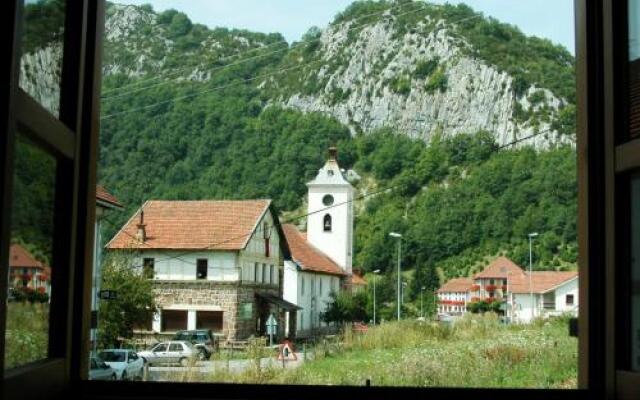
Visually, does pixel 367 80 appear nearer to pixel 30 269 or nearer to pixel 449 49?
pixel 449 49

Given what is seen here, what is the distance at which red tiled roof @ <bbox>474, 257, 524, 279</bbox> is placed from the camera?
4.98 meters

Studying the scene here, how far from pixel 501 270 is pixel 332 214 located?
1.30 metres

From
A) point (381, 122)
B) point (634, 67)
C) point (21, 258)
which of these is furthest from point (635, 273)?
point (381, 122)

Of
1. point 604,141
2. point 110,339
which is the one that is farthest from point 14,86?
point 110,339

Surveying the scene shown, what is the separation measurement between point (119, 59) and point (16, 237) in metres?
2.45

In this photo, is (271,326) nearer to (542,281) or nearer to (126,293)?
(126,293)

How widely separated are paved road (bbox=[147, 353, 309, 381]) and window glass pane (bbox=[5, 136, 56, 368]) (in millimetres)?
1271

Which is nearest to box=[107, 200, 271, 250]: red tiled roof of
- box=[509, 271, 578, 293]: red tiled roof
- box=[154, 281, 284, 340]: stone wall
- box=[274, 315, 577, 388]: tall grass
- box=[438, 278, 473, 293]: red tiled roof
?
box=[154, 281, 284, 340]: stone wall

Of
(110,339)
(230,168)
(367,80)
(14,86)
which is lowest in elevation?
(110,339)

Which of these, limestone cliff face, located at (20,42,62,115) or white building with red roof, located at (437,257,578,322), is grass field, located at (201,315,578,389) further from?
limestone cliff face, located at (20,42,62,115)

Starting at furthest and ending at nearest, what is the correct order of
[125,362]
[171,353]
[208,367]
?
[171,353]
[208,367]
[125,362]

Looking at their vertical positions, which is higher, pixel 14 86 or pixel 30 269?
pixel 14 86

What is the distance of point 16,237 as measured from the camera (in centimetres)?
104

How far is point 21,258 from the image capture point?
107 cm
